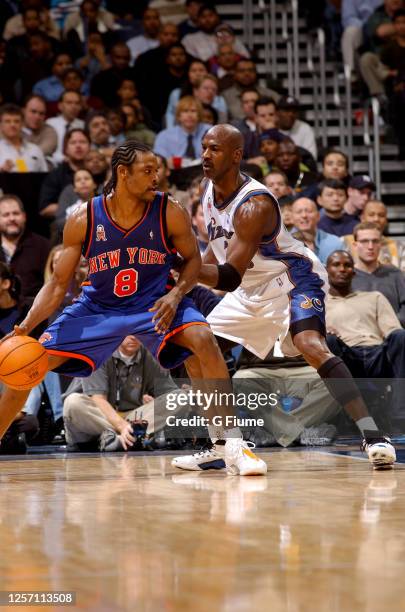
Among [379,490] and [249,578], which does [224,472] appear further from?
[249,578]

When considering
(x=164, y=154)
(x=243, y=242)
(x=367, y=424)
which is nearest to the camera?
(x=243, y=242)

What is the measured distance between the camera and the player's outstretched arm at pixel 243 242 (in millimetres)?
4672

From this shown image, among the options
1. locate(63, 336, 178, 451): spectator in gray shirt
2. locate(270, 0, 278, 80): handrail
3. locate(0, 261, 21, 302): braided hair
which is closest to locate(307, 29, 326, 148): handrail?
locate(270, 0, 278, 80): handrail

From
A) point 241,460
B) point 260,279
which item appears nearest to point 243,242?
point 260,279

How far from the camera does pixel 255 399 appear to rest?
6.62 meters

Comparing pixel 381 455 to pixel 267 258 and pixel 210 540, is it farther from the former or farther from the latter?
pixel 210 540

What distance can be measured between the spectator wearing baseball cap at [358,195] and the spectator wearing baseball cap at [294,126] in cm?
140

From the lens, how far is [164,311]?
440 centimetres

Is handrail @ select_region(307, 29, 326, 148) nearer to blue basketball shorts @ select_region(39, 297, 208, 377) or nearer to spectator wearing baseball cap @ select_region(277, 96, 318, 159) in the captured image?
spectator wearing baseball cap @ select_region(277, 96, 318, 159)

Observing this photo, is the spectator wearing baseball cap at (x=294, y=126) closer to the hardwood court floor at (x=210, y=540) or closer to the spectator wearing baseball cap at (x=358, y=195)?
the spectator wearing baseball cap at (x=358, y=195)

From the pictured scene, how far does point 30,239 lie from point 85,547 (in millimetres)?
5297

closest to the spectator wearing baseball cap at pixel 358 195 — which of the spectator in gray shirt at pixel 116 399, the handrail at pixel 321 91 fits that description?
the handrail at pixel 321 91

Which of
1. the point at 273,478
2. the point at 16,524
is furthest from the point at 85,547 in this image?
the point at 273,478

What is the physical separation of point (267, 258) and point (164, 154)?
4677 millimetres
